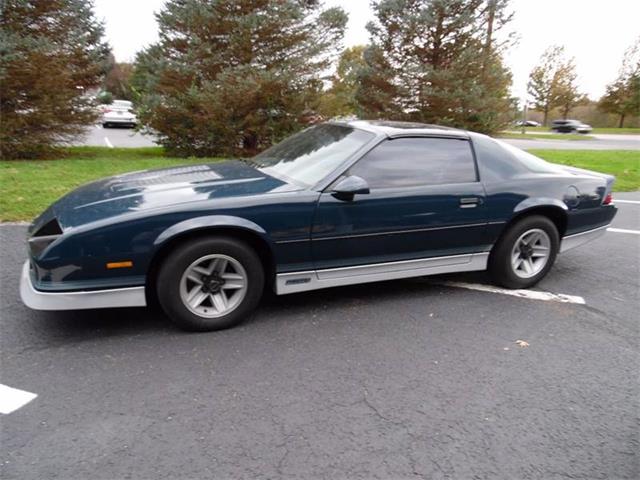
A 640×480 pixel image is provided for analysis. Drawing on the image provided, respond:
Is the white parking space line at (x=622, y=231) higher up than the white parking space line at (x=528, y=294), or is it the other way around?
the white parking space line at (x=528, y=294)

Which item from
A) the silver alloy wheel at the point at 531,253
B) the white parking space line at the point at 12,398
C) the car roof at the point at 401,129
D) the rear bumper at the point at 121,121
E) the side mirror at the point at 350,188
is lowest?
the white parking space line at the point at 12,398

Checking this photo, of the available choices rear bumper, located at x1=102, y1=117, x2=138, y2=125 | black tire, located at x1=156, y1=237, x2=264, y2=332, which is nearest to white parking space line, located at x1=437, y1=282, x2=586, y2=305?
black tire, located at x1=156, y1=237, x2=264, y2=332

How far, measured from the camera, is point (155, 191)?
10.9ft

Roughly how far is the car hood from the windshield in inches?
6.4

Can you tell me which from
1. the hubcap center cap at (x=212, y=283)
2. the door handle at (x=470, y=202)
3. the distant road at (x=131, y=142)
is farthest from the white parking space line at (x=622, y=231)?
the distant road at (x=131, y=142)

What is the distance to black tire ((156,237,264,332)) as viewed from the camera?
3.01m

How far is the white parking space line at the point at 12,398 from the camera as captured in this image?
234 cm

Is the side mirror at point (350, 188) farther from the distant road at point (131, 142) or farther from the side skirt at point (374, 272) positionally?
the distant road at point (131, 142)

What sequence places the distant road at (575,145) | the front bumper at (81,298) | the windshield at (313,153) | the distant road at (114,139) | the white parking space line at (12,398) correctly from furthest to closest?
the distant road at (575,145), the distant road at (114,139), the windshield at (313,153), the front bumper at (81,298), the white parking space line at (12,398)

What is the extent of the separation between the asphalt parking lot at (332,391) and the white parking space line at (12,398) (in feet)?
0.18

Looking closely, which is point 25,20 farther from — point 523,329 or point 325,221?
point 523,329

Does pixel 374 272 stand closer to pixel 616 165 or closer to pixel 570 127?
pixel 616 165

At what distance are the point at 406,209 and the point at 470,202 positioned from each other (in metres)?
0.60

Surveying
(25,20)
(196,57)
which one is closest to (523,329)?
(196,57)
